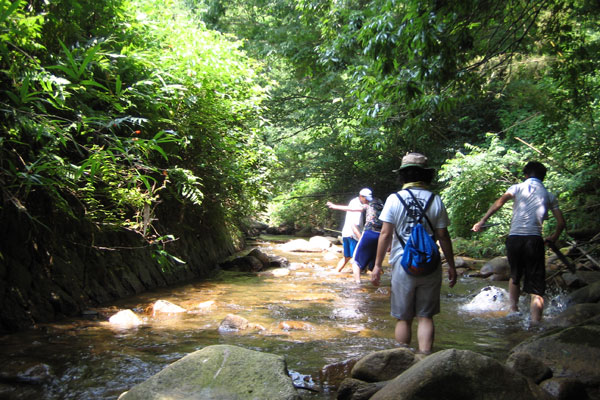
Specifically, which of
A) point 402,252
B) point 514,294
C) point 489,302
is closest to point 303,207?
point 489,302

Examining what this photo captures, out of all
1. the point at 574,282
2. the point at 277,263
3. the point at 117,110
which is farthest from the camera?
the point at 277,263

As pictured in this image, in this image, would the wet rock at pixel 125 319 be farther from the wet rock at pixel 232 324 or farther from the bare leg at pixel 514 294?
the bare leg at pixel 514 294

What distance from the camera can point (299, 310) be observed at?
247 inches

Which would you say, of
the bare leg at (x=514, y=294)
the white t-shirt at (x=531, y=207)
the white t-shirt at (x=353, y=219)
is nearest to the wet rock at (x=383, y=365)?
the white t-shirt at (x=531, y=207)

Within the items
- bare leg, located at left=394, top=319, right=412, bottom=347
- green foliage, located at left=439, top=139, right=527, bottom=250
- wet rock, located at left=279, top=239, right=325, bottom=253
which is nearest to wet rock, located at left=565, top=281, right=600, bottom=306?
bare leg, located at left=394, top=319, right=412, bottom=347

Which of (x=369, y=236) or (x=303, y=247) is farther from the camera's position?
(x=303, y=247)

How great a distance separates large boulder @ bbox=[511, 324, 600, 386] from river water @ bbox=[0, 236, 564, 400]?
0.59 m

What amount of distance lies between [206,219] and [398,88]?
5075mm

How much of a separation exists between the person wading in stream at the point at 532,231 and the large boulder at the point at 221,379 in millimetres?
3349

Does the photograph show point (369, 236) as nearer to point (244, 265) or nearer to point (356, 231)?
point (356, 231)

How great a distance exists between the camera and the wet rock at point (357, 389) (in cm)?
308

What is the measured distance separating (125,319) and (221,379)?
2.62 metres

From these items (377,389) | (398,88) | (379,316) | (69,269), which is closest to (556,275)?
(379,316)

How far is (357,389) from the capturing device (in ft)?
10.3
